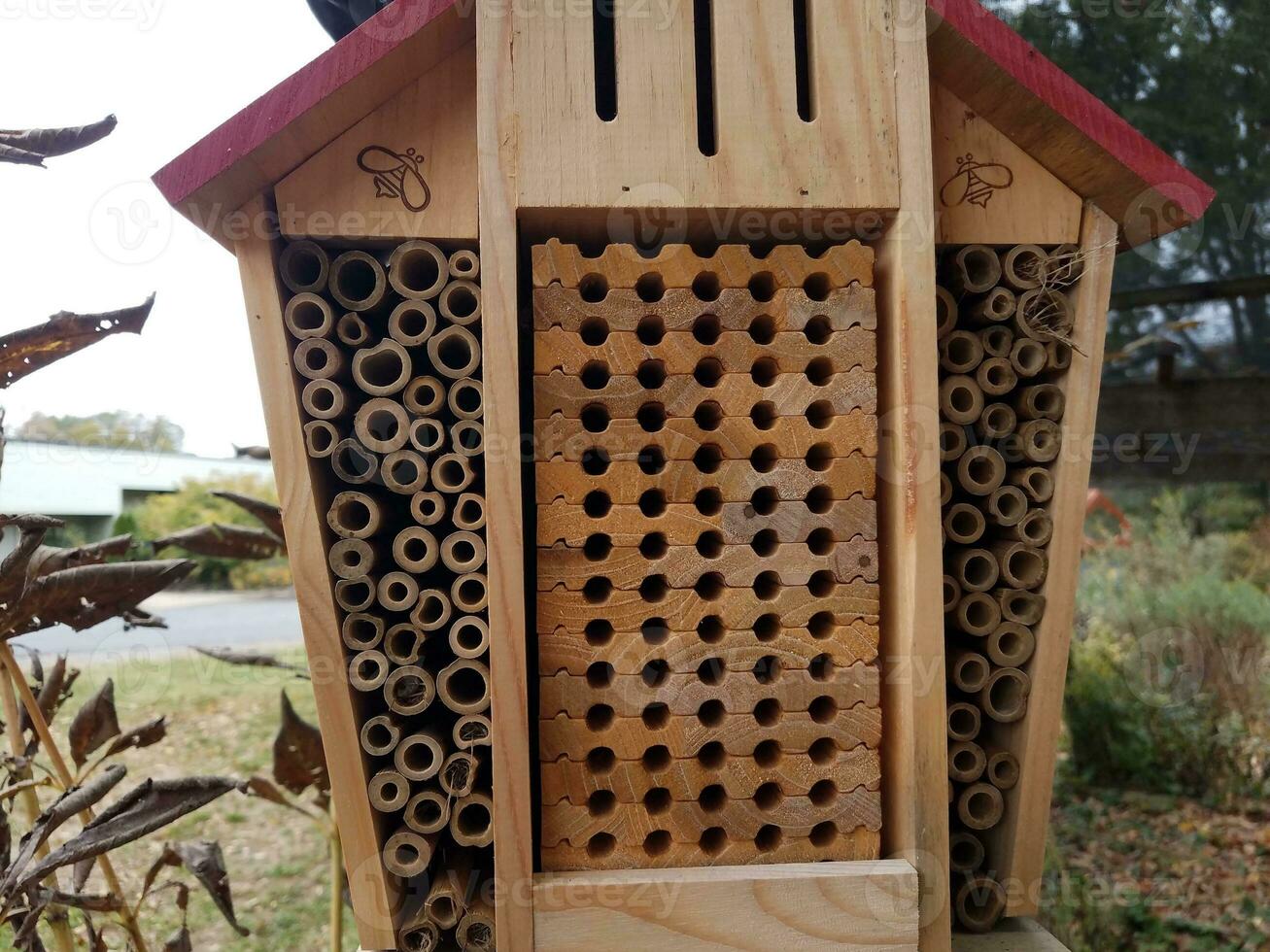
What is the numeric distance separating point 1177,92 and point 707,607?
4567 millimetres

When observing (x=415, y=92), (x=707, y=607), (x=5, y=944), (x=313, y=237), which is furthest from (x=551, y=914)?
(x=5, y=944)

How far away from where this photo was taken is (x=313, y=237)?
1.46m

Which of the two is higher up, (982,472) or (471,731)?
(982,472)

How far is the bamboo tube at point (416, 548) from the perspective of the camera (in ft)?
4.85

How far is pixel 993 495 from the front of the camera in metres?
1.60

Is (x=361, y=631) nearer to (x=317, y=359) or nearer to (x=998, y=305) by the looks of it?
(x=317, y=359)

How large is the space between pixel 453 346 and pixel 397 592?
0.46 metres

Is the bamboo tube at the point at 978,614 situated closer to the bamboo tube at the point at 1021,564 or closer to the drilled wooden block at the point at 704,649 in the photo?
the bamboo tube at the point at 1021,564

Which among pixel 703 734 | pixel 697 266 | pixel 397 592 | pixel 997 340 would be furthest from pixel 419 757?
pixel 997 340

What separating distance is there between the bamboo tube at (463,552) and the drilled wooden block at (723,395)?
262 mm

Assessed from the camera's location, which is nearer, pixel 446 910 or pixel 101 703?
pixel 446 910

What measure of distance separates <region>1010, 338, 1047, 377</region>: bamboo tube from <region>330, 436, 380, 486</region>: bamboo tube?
1220 mm

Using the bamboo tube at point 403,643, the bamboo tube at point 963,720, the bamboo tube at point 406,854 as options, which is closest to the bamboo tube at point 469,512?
the bamboo tube at point 403,643

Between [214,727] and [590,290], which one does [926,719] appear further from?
[214,727]
